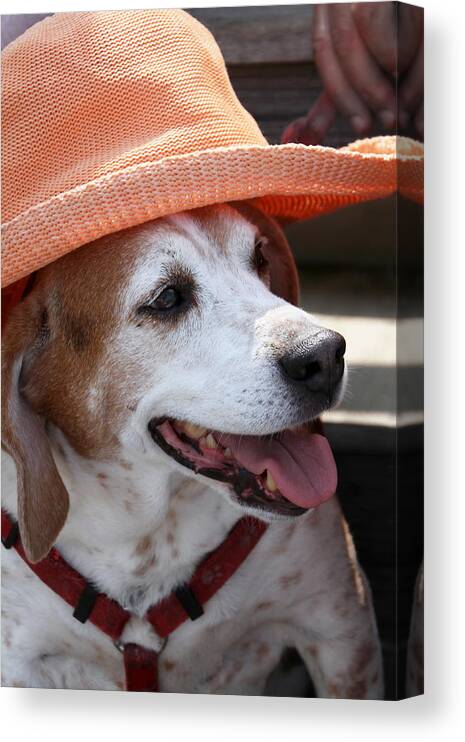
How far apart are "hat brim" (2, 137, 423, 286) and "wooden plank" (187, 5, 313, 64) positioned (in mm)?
266

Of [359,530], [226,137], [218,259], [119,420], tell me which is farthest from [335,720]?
[226,137]

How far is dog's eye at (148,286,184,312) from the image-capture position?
2.33 metres

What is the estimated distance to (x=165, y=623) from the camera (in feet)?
8.60

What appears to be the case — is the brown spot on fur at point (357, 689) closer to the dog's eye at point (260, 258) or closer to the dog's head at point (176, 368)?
the dog's head at point (176, 368)

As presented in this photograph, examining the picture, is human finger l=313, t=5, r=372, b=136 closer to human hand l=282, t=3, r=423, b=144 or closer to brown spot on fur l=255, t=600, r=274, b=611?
human hand l=282, t=3, r=423, b=144

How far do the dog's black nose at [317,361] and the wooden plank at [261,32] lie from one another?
69 centimetres

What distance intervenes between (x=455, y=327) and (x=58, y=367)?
776mm

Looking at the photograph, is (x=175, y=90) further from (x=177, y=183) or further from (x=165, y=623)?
(x=165, y=623)

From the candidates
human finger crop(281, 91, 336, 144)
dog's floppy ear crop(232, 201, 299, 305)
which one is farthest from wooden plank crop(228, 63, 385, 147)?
dog's floppy ear crop(232, 201, 299, 305)

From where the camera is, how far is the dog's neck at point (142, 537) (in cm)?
260

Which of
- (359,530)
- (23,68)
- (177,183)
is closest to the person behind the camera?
(177,183)

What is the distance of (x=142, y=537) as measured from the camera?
262 cm

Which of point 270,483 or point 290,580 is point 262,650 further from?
point 270,483

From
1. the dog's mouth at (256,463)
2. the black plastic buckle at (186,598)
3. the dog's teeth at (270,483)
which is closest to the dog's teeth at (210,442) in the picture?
the dog's mouth at (256,463)
